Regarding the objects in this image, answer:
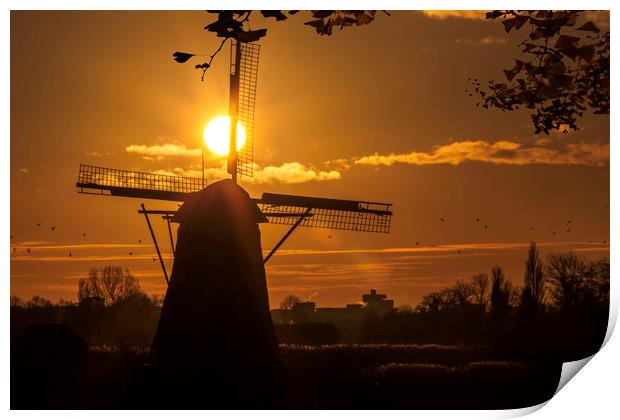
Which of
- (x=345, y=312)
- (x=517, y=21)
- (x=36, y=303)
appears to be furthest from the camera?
(x=345, y=312)

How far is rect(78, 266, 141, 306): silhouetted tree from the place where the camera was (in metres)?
13.5

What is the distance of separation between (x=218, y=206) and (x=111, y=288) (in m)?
3.18

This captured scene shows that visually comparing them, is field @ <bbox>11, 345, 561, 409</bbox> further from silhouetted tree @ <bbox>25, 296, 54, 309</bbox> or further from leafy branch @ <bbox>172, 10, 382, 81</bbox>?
leafy branch @ <bbox>172, 10, 382, 81</bbox>

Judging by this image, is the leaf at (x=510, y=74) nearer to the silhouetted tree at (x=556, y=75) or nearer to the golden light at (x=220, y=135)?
the silhouetted tree at (x=556, y=75)

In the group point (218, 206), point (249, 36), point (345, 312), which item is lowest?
point (345, 312)

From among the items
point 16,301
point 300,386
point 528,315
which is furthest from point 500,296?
point 16,301

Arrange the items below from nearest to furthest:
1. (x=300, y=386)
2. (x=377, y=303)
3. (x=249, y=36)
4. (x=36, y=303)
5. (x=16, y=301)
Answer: (x=249, y=36) → (x=16, y=301) → (x=36, y=303) → (x=300, y=386) → (x=377, y=303)

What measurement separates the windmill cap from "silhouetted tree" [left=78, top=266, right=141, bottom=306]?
1.39 m

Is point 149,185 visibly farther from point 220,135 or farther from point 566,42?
point 566,42

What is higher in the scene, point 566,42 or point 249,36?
point 566,42

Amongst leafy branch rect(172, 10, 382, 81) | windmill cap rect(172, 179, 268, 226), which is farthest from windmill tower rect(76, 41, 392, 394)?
leafy branch rect(172, 10, 382, 81)

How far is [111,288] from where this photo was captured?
50.6ft
